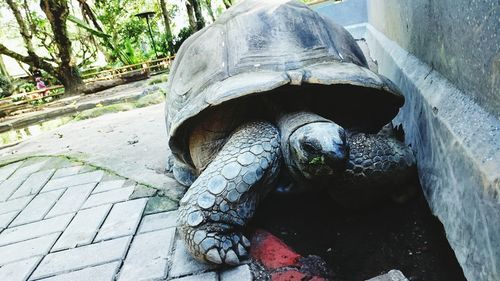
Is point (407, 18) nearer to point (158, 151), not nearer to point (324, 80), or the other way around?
point (324, 80)

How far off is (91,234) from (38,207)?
748mm

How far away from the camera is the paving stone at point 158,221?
189 cm

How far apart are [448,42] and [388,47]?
170cm

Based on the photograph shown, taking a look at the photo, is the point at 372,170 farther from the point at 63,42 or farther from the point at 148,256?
the point at 63,42

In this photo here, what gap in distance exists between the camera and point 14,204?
2615 millimetres

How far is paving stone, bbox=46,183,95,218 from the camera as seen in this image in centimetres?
232

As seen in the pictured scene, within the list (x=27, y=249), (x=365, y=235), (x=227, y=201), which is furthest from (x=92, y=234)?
(x=365, y=235)

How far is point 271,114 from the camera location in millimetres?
1879

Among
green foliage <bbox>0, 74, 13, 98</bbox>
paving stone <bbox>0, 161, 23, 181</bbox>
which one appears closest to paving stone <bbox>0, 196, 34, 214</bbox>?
paving stone <bbox>0, 161, 23, 181</bbox>

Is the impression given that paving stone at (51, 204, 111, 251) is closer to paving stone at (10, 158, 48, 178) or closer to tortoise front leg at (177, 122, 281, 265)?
tortoise front leg at (177, 122, 281, 265)

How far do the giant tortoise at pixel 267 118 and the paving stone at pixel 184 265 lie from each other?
5 cm

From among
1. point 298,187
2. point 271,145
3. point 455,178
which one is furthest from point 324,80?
point 455,178

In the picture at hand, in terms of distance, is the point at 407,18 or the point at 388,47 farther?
the point at 388,47

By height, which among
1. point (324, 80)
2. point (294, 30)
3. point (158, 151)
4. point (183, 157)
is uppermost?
point (294, 30)
